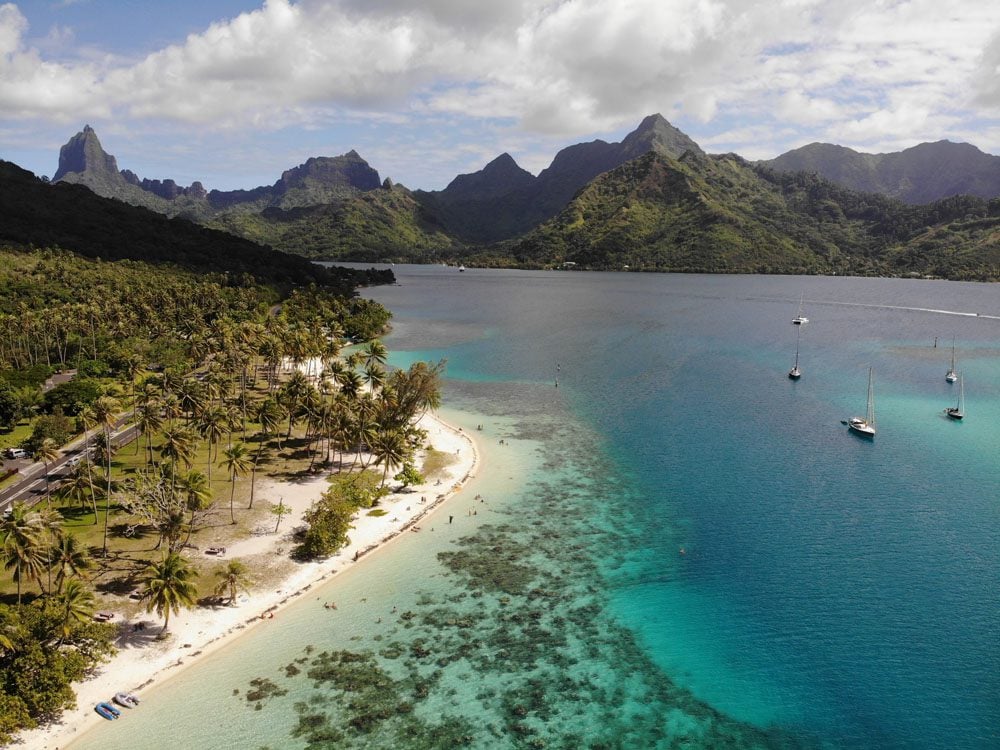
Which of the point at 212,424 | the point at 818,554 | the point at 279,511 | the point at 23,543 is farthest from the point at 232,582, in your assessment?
the point at 818,554

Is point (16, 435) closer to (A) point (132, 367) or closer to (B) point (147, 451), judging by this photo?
(B) point (147, 451)

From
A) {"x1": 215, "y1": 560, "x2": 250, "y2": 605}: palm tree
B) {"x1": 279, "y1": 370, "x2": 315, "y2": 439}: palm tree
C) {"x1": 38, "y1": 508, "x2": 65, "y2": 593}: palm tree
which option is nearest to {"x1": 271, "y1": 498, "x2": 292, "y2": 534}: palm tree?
{"x1": 215, "y1": 560, "x2": 250, "y2": 605}: palm tree

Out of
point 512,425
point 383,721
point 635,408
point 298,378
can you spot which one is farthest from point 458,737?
point 635,408

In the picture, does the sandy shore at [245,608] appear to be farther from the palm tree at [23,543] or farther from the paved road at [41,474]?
the paved road at [41,474]

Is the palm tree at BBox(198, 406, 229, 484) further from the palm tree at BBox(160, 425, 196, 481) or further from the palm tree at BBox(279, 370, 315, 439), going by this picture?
the palm tree at BBox(279, 370, 315, 439)

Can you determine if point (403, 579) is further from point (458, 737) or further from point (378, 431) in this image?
point (378, 431)

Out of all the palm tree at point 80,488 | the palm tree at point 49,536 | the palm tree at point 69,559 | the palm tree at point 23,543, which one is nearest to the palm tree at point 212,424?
the palm tree at point 80,488
